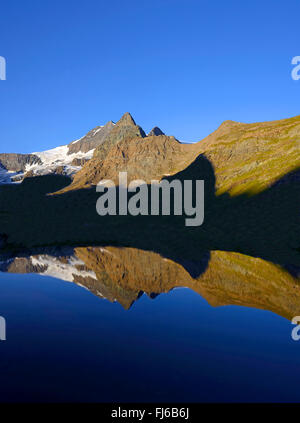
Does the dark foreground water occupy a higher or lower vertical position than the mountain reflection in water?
lower

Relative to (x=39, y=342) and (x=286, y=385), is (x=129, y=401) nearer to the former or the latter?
(x=286, y=385)

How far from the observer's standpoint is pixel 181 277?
4094cm

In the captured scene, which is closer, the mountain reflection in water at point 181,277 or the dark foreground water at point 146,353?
the dark foreground water at point 146,353

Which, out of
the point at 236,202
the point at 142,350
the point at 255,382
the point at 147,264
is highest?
the point at 236,202

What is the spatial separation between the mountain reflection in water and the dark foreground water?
2725mm

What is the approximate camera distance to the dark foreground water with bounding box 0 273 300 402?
14727 mm

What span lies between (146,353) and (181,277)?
22.6 m

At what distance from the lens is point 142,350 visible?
1912 centimetres

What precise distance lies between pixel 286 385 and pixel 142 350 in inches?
316

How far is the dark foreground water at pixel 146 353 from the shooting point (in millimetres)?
14727

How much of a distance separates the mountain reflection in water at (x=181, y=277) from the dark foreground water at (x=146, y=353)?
8.94 ft

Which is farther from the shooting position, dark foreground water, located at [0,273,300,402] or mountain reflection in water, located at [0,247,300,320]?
mountain reflection in water, located at [0,247,300,320]
